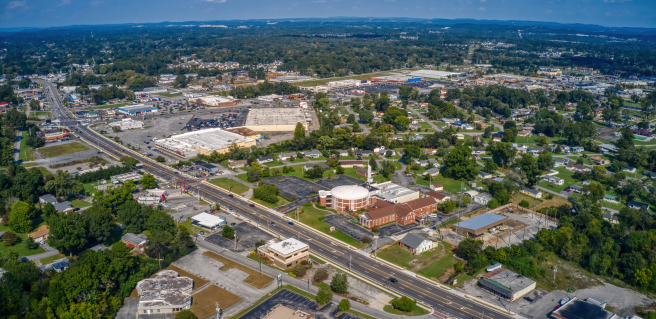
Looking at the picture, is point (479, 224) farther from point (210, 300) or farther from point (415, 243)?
point (210, 300)

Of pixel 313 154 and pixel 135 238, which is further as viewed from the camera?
pixel 313 154

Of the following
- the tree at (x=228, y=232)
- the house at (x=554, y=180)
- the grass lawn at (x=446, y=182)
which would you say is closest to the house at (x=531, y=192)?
the house at (x=554, y=180)

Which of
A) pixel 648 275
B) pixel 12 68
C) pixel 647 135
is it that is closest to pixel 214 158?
pixel 648 275

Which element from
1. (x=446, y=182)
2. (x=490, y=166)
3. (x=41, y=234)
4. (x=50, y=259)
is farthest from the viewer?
(x=490, y=166)

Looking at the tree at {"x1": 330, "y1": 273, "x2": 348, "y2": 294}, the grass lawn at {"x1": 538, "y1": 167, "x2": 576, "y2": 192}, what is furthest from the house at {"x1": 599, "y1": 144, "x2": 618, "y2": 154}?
the tree at {"x1": 330, "y1": 273, "x2": 348, "y2": 294}

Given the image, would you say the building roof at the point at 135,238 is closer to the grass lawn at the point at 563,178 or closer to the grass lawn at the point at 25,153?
the grass lawn at the point at 25,153

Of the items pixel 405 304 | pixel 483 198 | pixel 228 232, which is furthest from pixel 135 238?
pixel 483 198
